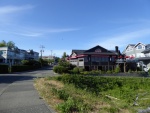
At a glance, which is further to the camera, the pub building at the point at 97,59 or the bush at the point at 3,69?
the pub building at the point at 97,59

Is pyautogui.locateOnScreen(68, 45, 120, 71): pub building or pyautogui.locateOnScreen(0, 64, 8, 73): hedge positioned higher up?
pyautogui.locateOnScreen(68, 45, 120, 71): pub building

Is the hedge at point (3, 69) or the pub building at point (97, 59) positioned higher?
the pub building at point (97, 59)

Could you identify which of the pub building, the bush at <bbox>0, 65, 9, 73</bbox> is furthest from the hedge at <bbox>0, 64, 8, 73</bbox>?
the pub building

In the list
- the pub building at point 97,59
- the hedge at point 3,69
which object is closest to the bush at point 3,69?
the hedge at point 3,69

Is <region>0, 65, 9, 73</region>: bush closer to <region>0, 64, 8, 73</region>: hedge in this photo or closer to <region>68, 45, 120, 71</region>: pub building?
<region>0, 64, 8, 73</region>: hedge

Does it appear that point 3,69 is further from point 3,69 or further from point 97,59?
point 97,59

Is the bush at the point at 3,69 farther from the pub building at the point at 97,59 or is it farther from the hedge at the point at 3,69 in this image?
the pub building at the point at 97,59

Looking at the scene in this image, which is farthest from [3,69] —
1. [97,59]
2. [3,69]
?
[97,59]

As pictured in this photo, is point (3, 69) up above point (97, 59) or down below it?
below

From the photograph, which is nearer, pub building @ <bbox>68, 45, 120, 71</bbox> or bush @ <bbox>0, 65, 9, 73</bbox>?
bush @ <bbox>0, 65, 9, 73</bbox>

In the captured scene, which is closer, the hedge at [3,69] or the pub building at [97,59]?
the hedge at [3,69]

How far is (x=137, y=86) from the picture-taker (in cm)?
2800

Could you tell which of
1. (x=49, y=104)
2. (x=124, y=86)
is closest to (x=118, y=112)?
(x=49, y=104)

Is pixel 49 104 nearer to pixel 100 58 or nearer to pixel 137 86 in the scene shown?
pixel 137 86
